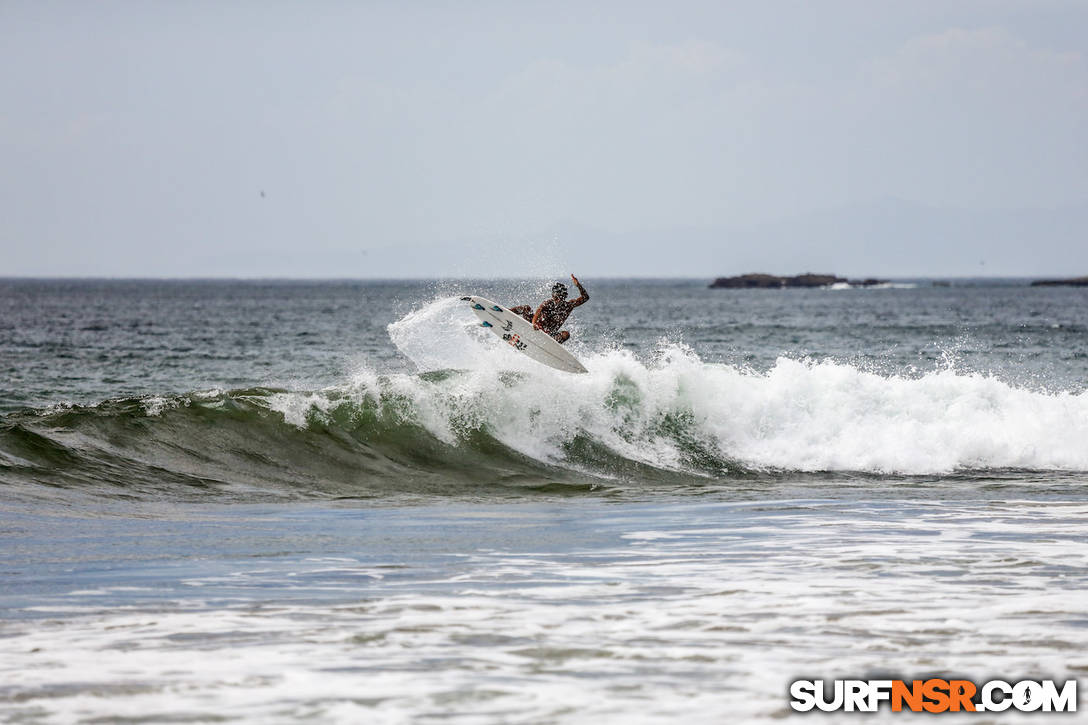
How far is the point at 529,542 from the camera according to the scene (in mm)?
11609

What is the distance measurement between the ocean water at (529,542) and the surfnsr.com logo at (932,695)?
6.0 inches

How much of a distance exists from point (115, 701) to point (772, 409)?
1580 cm

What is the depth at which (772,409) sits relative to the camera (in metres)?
21.2

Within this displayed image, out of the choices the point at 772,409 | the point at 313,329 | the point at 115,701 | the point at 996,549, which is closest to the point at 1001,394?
the point at 772,409

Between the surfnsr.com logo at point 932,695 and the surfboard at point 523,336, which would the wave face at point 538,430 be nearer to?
the surfboard at point 523,336

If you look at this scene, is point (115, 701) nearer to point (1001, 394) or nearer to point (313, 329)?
point (1001, 394)

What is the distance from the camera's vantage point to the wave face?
55.3 ft

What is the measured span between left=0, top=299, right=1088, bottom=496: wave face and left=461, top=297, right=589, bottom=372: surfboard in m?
0.24

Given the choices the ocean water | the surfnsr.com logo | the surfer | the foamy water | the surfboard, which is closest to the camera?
the surfnsr.com logo

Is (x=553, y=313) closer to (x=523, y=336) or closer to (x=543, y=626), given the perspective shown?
(x=523, y=336)

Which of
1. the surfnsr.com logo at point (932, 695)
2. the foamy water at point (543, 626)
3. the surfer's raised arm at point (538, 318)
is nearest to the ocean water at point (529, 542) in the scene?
the foamy water at point (543, 626)

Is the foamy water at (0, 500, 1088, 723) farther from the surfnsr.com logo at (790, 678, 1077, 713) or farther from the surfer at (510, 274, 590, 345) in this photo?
the surfer at (510, 274, 590, 345)

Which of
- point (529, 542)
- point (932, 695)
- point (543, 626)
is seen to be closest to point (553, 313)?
point (529, 542)

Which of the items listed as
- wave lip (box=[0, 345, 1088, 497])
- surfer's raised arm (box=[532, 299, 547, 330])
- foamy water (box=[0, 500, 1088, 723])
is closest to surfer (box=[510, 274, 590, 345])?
surfer's raised arm (box=[532, 299, 547, 330])
